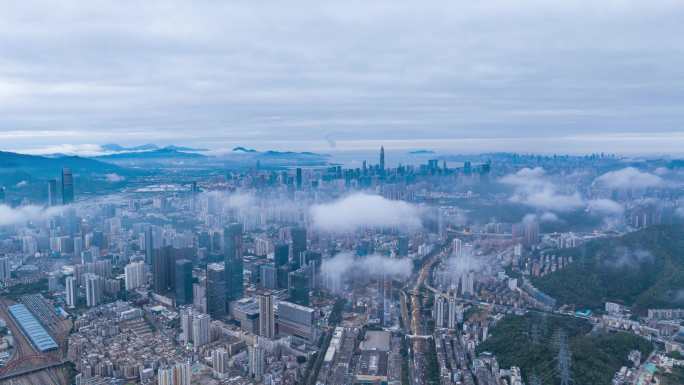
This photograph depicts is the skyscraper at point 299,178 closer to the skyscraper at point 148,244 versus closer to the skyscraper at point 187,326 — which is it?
the skyscraper at point 148,244

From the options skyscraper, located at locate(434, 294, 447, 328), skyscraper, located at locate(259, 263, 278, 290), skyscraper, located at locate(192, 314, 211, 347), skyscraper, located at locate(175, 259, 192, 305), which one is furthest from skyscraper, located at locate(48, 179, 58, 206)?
skyscraper, located at locate(434, 294, 447, 328)

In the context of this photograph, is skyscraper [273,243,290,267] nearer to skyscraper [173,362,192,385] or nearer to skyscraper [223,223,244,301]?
skyscraper [223,223,244,301]

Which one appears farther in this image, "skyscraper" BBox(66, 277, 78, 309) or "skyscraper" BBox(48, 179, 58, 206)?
"skyscraper" BBox(48, 179, 58, 206)

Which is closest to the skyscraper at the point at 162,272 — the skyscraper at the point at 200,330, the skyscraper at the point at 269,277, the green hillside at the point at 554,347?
the skyscraper at the point at 269,277

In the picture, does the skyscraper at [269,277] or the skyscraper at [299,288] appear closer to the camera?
the skyscraper at [299,288]

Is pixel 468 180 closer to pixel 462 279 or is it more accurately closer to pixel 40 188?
pixel 462 279

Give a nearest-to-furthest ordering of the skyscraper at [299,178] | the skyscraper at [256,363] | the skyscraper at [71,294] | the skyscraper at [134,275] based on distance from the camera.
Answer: the skyscraper at [256,363] < the skyscraper at [71,294] < the skyscraper at [134,275] < the skyscraper at [299,178]
